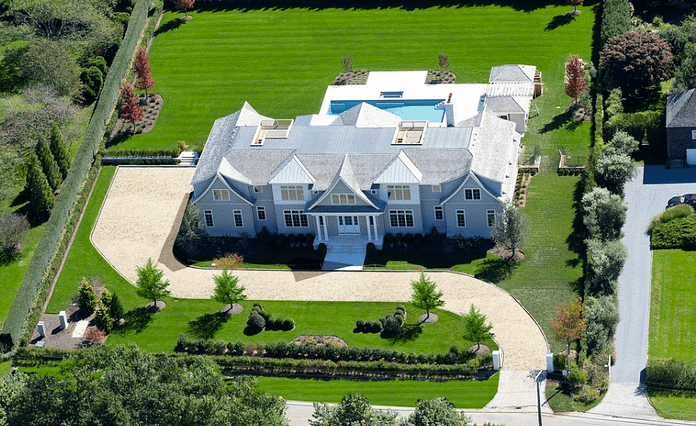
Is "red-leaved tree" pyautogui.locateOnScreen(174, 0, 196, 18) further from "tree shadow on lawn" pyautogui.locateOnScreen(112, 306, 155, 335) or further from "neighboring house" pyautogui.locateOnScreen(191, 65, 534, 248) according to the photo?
"tree shadow on lawn" pyautogui.locateOnScreen(112, 306, 155, 335)

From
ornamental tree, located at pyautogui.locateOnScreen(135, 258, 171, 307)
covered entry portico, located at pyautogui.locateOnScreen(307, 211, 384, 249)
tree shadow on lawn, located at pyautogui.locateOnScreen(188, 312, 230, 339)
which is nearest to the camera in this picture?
tree shadow on lawn, located at pyautogui.locateOnScreen(188, 312, 230, 339)

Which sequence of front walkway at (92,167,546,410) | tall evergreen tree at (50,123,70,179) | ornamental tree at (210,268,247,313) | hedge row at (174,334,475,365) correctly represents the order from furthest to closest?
tall evergreen tree at (50,123,70,179), ornamental tree at (210,268,247,313), front walkway at (92,167,546,410), hedge row at (174,334,475,365)

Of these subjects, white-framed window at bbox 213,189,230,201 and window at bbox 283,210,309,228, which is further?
white-framed window at bbox 213,189,230,201

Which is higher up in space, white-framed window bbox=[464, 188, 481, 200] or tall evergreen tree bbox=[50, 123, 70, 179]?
tall evergreen tree bbox=[50, 123, 70, 179]

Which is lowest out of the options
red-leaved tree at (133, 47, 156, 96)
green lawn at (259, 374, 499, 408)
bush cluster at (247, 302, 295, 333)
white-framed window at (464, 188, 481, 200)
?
green lawn at (259, 374, 499, 408)

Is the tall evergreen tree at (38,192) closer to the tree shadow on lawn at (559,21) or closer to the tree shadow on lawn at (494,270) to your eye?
the tree shadow on lawn at (494,270)

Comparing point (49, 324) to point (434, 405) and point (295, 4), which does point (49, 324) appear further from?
point (295, 4)

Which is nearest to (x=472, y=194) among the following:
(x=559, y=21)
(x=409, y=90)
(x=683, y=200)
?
(x=683, y=200)

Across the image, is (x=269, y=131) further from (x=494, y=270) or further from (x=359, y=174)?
(x=494, y=270)

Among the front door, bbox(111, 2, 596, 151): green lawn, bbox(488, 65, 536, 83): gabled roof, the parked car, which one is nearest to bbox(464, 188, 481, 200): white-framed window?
the front door
